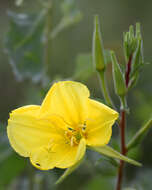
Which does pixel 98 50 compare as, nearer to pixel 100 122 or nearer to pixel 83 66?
pixel 100 122

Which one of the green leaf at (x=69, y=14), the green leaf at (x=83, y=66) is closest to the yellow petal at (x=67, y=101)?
the green leaf at (x=83, y=66)

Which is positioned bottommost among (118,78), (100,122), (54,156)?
(54,156)

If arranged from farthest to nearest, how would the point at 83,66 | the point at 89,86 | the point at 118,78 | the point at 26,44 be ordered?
1. the point at 89,86
2. the point at 26,44
3. the point at 83,66
4. the point at 118,78

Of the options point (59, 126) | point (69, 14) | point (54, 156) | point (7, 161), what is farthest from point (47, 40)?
point (54, 156)

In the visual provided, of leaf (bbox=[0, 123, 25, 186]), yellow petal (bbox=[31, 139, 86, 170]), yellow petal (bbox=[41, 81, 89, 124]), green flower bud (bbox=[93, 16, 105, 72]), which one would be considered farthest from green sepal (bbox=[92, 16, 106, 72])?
leaf (bbox=[0, 123, 25, 186])

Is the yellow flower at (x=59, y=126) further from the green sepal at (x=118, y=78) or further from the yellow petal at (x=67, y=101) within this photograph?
the green sepal at (x=118, y=78)

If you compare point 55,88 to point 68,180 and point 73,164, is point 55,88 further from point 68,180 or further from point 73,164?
point 68,180
